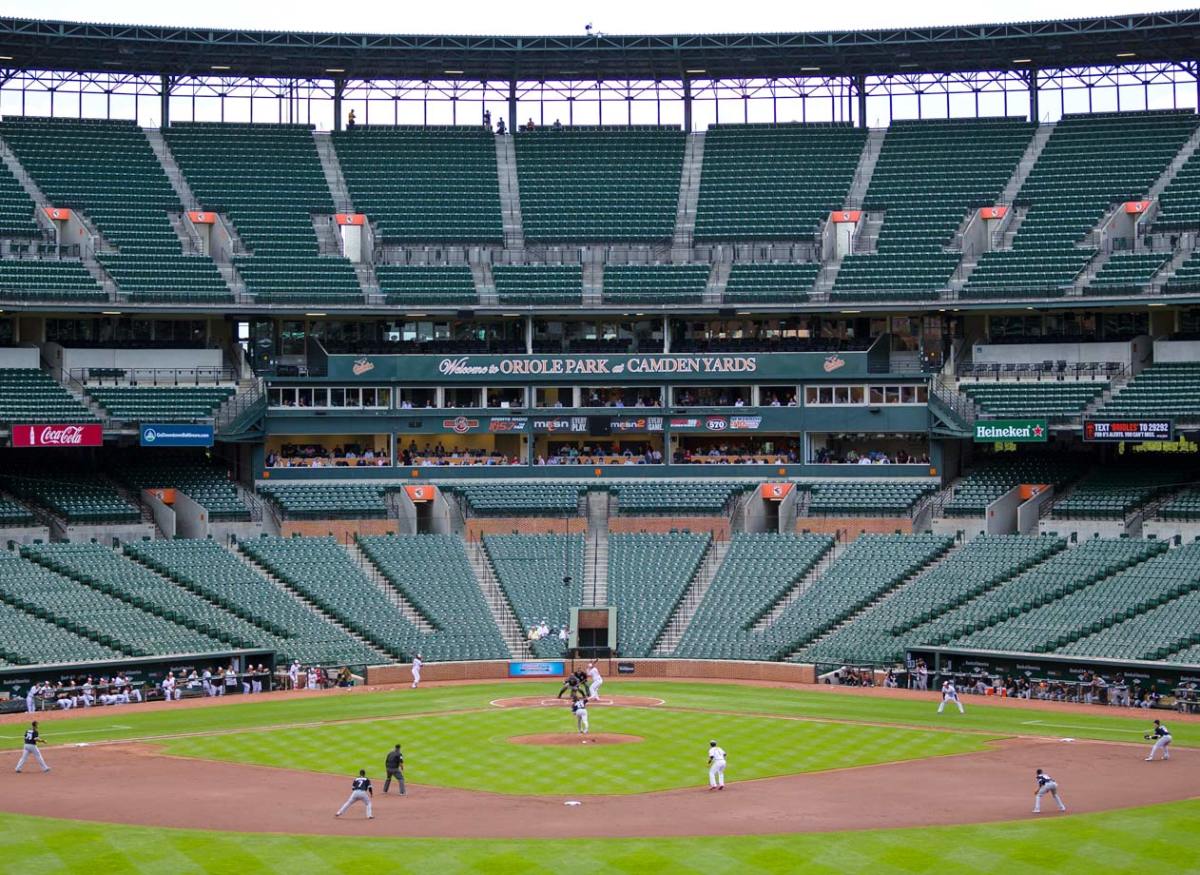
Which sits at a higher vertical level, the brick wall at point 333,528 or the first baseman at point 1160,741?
the brick wall at point 333,528

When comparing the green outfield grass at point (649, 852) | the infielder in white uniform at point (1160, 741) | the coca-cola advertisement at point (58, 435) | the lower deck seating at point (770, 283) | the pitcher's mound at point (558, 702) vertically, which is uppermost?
the lower deck seating at point (770, 283)

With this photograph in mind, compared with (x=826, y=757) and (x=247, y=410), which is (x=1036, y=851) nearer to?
(x=826, y=757)

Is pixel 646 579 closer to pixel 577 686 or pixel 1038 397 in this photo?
pixel 577 686

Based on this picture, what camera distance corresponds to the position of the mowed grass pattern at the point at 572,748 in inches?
1863

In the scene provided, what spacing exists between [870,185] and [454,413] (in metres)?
29.1

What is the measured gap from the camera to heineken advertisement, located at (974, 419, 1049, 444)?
8169 cm

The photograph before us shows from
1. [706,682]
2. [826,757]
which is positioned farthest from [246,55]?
[826,757]

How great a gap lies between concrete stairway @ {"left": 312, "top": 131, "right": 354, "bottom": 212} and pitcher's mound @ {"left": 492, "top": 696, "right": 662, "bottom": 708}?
41767mm

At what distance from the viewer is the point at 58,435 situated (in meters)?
79.5

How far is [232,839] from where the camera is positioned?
3856 cm

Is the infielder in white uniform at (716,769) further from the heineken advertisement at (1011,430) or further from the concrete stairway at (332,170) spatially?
the concrete stairway at (332,170)

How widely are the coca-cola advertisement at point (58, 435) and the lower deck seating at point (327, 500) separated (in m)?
10.1

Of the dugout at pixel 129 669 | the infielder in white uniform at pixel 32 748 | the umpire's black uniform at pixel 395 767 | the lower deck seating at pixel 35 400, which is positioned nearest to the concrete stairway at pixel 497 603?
the dugout at pixel 129 669

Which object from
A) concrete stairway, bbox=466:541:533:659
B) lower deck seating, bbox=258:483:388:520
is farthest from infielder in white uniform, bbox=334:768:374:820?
lower deck seating, bbox=258:483:388:520
